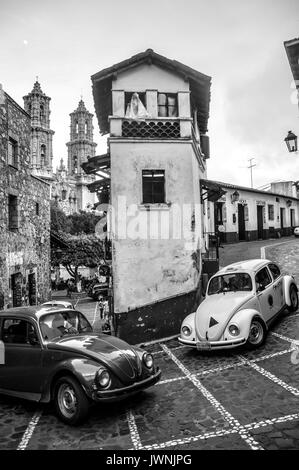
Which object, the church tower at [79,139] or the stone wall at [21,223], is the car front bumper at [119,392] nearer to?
the stone wall at [21,223]

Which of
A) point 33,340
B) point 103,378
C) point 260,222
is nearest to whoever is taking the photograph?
point 103,378

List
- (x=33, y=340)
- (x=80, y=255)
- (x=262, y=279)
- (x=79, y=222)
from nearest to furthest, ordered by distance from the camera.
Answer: (x=33, y=340) < (x=262, y=279) < (x=80, y=255) < (x=79, y=222)

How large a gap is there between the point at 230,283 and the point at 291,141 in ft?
15.9

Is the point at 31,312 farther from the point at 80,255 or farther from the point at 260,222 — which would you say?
the point at 80,255

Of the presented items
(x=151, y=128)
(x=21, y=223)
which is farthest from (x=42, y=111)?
(x=151, y=128)

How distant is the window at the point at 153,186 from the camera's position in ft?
38.1

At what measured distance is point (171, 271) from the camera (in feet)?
37.6

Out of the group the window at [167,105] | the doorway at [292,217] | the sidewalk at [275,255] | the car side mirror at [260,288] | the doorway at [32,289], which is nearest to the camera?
the car side mirror at [260,288]

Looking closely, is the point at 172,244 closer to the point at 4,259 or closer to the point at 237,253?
the point at 4,259

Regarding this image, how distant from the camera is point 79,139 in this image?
107750 mm

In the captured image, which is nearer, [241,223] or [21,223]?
[21,223]

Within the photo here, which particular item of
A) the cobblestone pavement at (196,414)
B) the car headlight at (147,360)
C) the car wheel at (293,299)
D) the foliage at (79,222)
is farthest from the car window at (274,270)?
the foliage at (79,222)

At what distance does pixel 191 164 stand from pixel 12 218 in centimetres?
819
